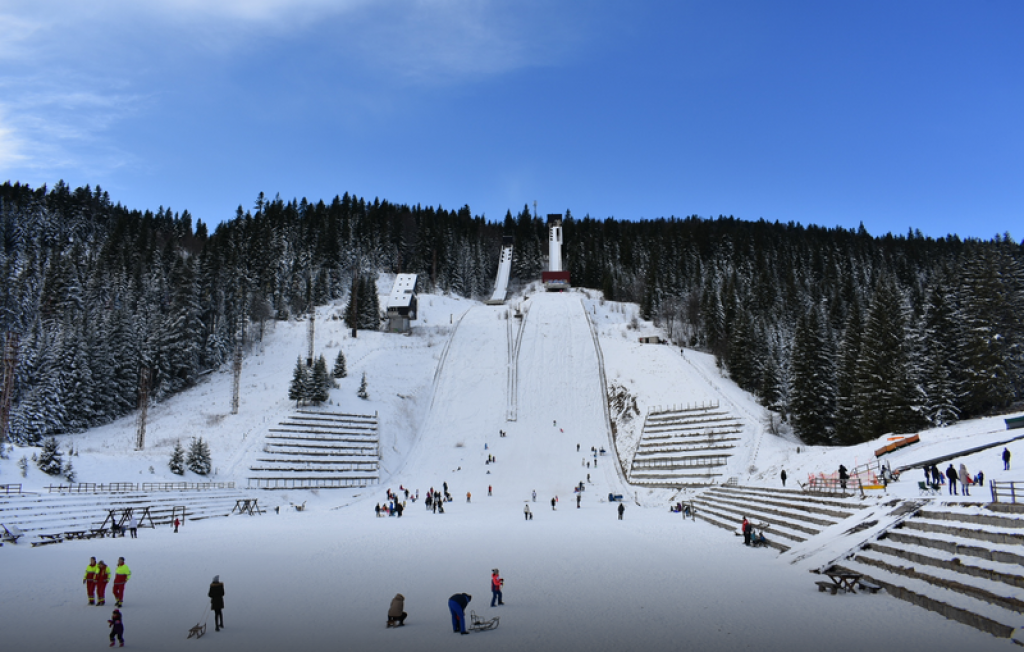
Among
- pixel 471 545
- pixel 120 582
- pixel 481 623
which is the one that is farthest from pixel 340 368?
pixel 481 623

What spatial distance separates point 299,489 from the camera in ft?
113

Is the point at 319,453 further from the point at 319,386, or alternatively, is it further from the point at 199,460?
the point at 199,460

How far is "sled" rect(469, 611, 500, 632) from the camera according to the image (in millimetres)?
10109

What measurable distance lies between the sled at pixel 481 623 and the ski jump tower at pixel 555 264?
8238cm

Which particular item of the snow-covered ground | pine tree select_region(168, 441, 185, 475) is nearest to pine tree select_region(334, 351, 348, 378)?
the snow-covered ground

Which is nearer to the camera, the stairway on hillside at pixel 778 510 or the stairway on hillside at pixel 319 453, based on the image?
the stairway on hillside at pixel 778 510

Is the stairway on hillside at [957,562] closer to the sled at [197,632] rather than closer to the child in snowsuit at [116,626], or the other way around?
the sled at [197,632]

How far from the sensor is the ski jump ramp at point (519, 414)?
40.3 meters

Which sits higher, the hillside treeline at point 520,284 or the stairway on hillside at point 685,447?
the hillside treeline at point 520,284

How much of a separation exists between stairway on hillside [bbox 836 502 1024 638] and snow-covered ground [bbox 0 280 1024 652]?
0.41m

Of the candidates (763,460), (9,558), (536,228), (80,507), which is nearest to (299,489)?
(80,507)

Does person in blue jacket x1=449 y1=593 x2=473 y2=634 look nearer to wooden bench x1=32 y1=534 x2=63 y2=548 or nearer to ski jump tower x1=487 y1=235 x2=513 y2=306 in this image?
wooden bench x1=32 y1=534 x2=63 y2=548

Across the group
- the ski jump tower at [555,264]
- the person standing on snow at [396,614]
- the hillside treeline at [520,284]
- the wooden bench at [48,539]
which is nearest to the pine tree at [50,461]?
the wooden bench at [48,539]

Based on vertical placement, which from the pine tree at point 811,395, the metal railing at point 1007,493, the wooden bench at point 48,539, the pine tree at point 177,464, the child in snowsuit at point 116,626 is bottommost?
the wooden bench at point 48,539
